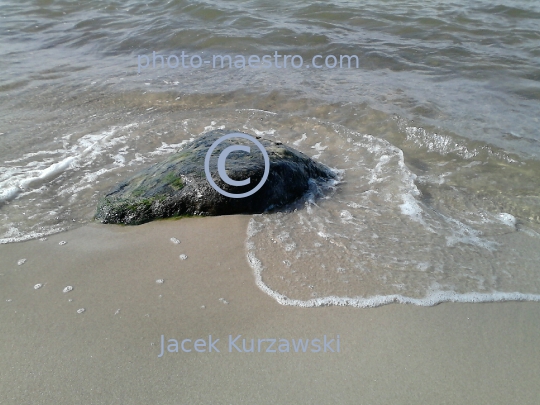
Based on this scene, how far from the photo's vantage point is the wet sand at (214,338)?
88.5 inches

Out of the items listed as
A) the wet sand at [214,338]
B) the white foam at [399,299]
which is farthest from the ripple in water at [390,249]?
the wet sand at [214,338]

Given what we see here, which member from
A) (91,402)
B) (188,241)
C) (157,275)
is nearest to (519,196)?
(188,241)

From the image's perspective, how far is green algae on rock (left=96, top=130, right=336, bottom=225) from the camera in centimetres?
362

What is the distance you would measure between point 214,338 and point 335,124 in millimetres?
3759

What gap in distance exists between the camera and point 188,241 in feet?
11.0

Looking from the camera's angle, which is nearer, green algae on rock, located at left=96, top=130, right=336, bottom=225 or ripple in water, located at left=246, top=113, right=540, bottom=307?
ripple in water, located at left=246, top=113, right=540, bottom=307

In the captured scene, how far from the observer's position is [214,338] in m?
2.55

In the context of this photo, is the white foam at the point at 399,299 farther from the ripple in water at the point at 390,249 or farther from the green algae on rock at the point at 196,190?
the green algae on rock at the point at 196,190

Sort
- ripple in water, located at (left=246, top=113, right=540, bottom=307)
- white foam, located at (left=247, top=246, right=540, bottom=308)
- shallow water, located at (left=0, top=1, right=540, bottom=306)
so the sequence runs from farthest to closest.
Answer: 1. shallow water, located at (left=0, top=1, right=540, bottom=306)
2. ripple in water, located at (left=246, top=113, right=540, bottom=307)
3. white foam, located at (left=247, top=246, right=540, bottom=308)

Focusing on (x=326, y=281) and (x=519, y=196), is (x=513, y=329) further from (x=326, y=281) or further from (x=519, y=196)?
(x=519, y=196)

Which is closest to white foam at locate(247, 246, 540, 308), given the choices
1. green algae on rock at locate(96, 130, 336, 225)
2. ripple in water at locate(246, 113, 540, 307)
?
ripple in water at locate(246, 113, 540, 307)

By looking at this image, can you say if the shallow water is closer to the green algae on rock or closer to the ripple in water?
the ripple in water

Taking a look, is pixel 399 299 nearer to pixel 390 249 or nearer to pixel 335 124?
pixel 390 249

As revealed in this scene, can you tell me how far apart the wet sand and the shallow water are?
0.20 m
